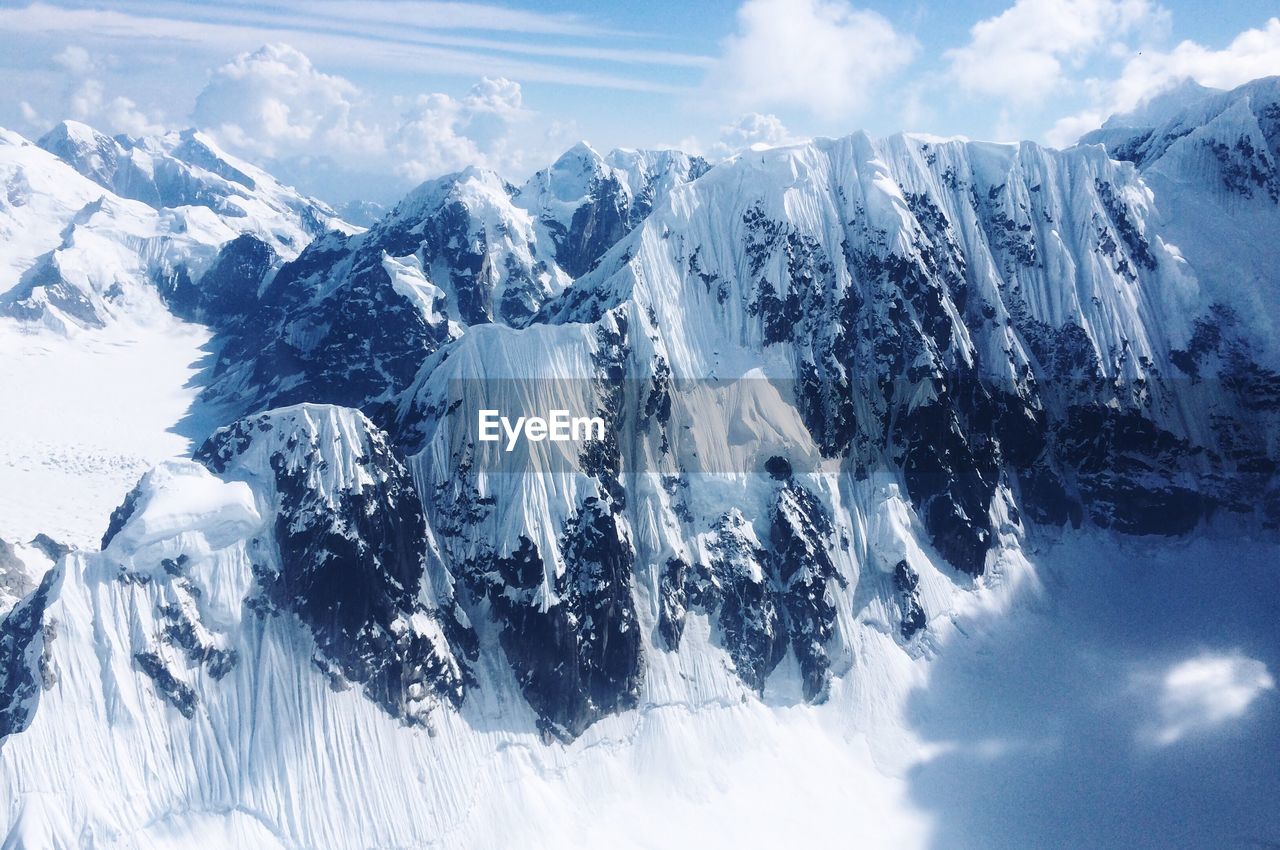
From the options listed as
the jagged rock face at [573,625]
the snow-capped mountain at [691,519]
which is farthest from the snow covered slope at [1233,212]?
the jagged rock face at [573,625]

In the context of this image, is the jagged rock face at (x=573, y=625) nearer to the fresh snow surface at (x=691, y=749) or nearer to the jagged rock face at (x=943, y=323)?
the fresh snow surface at (x=691, y=749)

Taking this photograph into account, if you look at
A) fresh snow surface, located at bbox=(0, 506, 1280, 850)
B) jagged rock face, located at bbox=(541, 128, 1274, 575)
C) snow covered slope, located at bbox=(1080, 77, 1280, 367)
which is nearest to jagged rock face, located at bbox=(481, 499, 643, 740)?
fresh snow surface, located at bbox=(0, 506, 1280, 850)

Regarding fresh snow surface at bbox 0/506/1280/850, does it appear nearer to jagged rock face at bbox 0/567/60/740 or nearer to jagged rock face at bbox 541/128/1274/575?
jagged rock face at bbox 0/567/60/740

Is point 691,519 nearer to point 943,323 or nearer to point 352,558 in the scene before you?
point 352,558

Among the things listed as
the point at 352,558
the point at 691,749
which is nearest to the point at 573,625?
the point at 691,749

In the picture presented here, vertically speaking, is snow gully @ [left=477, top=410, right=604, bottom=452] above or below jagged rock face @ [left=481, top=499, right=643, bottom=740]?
above
